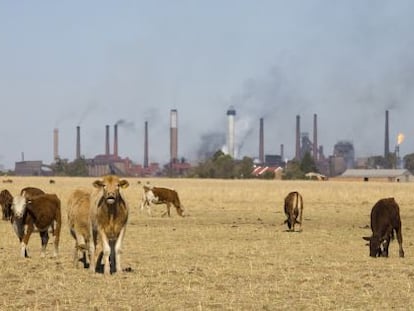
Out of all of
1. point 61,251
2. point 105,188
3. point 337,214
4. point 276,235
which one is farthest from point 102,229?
point 337,214

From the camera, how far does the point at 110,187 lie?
17422mm

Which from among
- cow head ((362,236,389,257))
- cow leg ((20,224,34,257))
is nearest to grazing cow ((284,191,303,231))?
cow head ((362,236,389,257))

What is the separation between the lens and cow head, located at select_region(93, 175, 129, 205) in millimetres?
17277

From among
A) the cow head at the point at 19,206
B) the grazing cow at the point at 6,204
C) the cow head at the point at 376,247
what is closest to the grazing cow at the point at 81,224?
the cow head at the point at 19,206

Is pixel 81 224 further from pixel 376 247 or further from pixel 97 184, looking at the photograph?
pixel 376 247

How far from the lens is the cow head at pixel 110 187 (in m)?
17.3

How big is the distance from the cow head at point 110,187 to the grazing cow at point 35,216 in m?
4.86

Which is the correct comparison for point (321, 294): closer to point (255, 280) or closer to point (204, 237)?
point (255, 280)

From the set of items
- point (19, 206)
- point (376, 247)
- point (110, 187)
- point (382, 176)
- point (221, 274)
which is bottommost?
point (221, 274)

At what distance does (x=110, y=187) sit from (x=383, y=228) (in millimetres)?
8457

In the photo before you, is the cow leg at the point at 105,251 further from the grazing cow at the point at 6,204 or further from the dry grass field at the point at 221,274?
the grazing cow at the point at 6,204

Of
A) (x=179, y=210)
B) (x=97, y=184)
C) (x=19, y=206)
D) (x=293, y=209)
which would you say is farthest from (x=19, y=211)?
(x=179, y=210)

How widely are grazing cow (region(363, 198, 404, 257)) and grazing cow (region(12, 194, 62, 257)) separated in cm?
777

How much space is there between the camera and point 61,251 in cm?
2392
